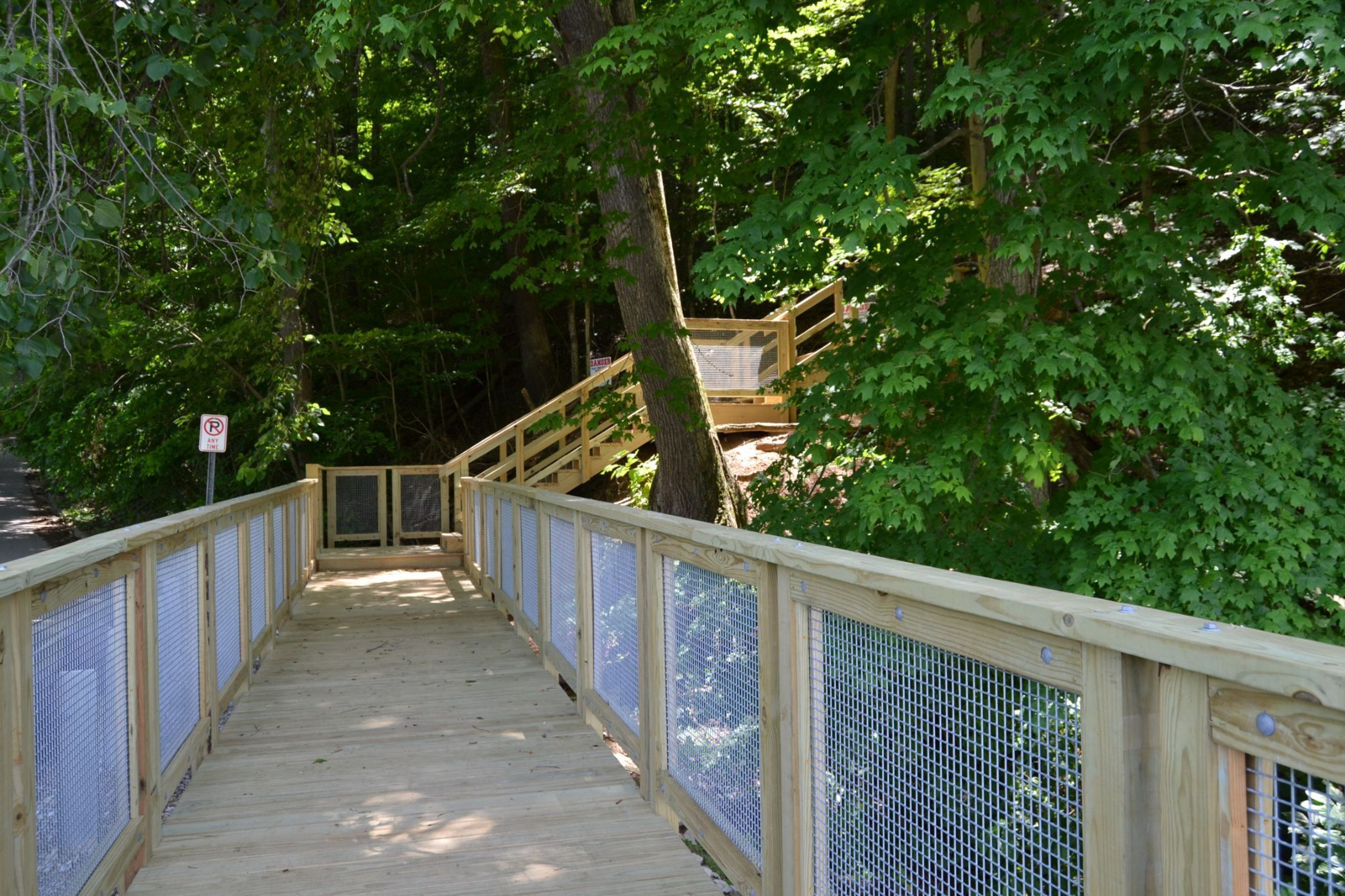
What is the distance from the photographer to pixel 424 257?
19.8 metres

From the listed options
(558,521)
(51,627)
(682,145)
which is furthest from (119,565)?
(682,145)

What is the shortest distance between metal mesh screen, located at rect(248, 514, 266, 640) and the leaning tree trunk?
11.2 ft

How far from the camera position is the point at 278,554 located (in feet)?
27.3

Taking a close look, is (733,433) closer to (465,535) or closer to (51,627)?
(465,535)

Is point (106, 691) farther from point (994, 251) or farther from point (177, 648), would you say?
point (994, 251)

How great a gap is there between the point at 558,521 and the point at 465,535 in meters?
7.17

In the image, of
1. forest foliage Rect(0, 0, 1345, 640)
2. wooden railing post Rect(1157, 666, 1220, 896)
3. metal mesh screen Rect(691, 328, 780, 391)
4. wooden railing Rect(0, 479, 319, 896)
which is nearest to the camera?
wooden railing post Rect(1157, 666, 1220, 896)

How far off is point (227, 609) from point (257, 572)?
139 centimetres

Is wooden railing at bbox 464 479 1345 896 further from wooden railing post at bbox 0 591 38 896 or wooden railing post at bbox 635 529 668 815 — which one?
wooden railing post at bbox 0 591 38 896

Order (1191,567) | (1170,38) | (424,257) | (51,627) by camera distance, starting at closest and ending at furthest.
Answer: (51,627) → (1170,38) → (1191,567) → (424,257)

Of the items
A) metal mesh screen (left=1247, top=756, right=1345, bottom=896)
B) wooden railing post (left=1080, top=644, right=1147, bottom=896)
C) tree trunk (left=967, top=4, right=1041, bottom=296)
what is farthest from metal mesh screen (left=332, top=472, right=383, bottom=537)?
metal mesh screen (left=1247, top=756, right=1345, bottom=896)

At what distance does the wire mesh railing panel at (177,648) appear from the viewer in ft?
13.2

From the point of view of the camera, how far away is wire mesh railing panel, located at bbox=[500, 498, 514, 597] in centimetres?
838

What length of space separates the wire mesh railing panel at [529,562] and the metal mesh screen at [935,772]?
15.1 ft
